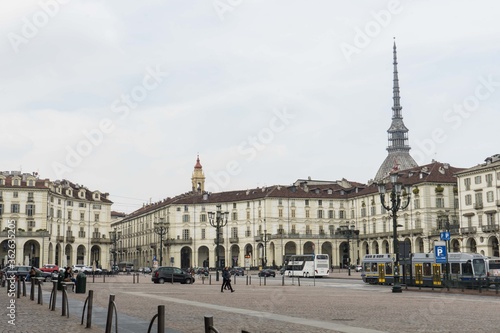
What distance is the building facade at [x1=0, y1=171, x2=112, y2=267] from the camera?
98.1m

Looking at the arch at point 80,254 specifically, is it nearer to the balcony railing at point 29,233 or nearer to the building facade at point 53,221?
the building facade at point 53,221

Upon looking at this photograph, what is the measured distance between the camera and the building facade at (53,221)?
98062mm

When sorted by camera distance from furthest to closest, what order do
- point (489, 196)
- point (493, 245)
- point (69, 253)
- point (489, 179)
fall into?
point (69, 253) < point (489, 179) < point (489, 196) < point (493, 245)

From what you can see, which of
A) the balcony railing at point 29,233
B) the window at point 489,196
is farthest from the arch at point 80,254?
the window at point 489,196

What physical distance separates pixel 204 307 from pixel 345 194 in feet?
324

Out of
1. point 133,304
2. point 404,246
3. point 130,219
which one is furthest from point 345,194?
point 133,304

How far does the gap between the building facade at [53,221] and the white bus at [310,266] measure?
35817mm

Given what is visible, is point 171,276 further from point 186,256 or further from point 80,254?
point 186,256

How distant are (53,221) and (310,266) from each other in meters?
52.1

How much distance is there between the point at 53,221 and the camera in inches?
4183

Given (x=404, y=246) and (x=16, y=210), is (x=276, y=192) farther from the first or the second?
(x=404, y=246)

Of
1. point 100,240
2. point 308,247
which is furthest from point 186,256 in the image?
point 308,247

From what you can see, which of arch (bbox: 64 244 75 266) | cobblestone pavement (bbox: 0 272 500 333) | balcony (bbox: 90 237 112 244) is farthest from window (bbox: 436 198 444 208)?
cobblestone pavement (bbox: 0 272 500 333)

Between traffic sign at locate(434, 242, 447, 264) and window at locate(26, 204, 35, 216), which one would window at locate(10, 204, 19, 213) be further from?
traffic sign at locate(434, 242, 447, 264)
